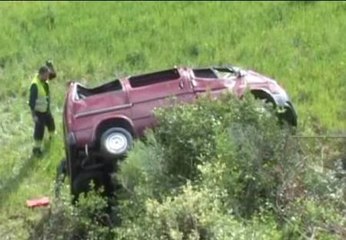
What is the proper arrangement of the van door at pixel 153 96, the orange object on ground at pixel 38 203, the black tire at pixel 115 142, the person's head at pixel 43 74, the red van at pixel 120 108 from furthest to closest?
the person's head at pixel 43 74
the orange object on ground at pixel 38 203
the van door at pixel 153 96
the red van at pixel 120 108
the black tire at pixel 115 142

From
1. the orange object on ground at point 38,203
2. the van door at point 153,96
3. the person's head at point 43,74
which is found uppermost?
the person's head at point 43,74

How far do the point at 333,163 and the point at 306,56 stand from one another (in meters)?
5.04

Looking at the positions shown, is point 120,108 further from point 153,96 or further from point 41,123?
point 41,123

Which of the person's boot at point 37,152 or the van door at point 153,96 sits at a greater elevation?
the van door at point 153,96

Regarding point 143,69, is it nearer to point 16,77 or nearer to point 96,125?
point 16,77

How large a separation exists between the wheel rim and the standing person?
2656 mm

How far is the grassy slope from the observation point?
653 inches

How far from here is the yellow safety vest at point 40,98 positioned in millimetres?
15867

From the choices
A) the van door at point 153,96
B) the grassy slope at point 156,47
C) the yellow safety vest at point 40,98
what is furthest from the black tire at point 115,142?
the yellow safety vest at point 40,98

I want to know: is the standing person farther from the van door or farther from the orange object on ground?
the van door

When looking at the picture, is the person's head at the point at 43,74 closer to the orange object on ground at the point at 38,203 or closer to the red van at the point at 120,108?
the red van at the point at 120,108

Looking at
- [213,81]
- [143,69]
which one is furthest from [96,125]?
[143,69]

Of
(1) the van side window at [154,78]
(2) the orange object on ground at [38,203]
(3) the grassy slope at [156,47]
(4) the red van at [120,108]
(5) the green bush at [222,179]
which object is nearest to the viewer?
(5) the green bush at [222,179]

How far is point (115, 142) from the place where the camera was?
→ 13.4m
